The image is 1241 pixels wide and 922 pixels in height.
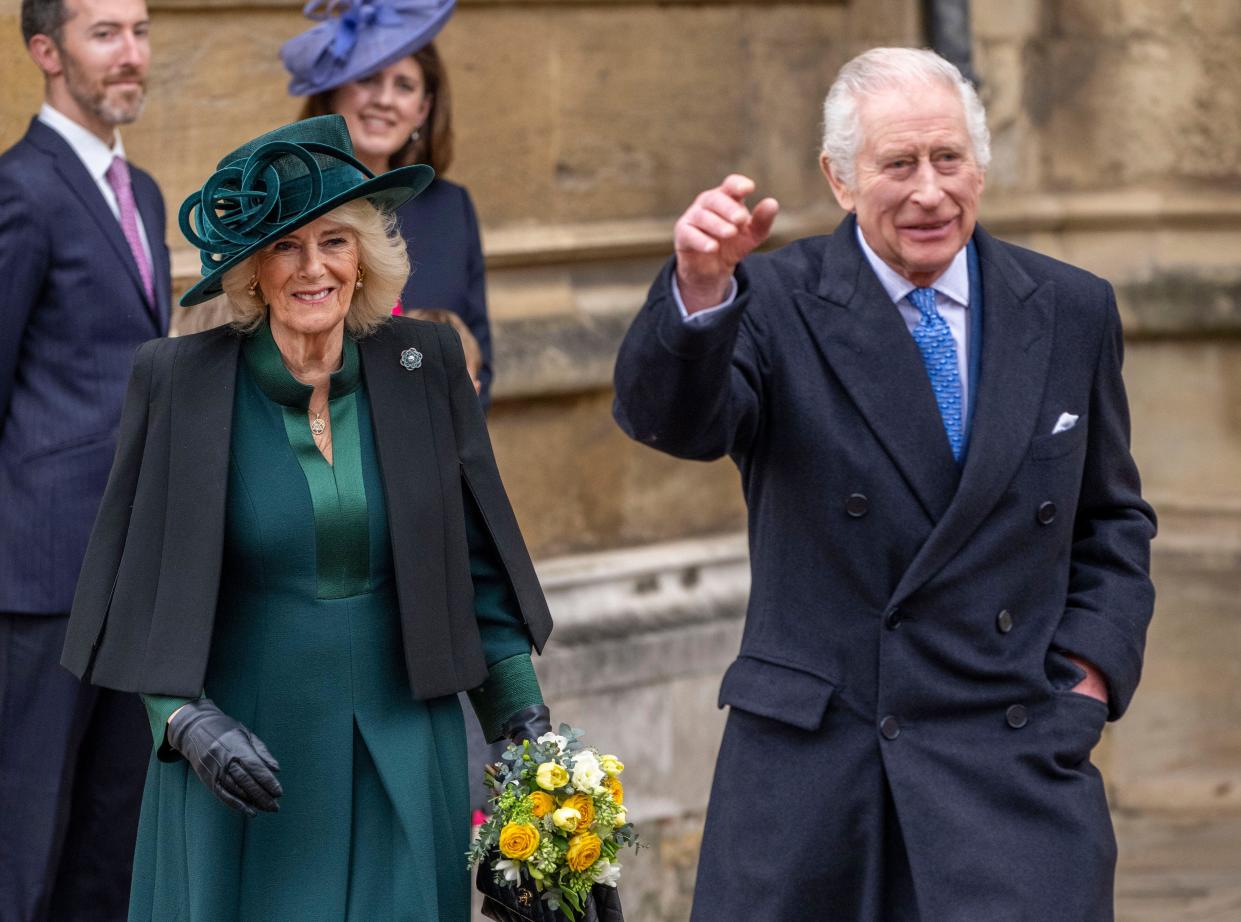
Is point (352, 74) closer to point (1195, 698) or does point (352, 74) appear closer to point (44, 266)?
point (44, 266)

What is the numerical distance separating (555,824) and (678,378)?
28.7 inches

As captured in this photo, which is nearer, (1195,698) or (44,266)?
(44,266)

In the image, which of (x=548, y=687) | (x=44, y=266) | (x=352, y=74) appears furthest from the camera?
(x=548, y=687)

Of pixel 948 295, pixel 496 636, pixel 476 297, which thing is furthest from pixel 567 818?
pixel 476 297

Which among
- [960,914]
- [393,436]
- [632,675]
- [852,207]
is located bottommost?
[632,675]

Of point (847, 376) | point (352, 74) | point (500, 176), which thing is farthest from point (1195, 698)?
point (847, 376)

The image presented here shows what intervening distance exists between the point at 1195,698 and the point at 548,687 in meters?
2.49

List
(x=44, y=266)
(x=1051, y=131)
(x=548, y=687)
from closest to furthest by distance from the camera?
(x=44, y=266) → (x=548, y=687) → (x=1051, y=131)

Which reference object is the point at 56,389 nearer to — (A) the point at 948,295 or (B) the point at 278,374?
(B) the point at 278,374

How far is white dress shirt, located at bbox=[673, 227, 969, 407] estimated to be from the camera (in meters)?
3.66

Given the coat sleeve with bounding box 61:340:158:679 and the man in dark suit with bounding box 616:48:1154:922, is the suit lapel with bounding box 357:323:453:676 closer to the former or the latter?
the coat sleeve with bounding box 61:340:158:679

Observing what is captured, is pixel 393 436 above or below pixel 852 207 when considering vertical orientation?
below

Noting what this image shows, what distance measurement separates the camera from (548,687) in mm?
6004

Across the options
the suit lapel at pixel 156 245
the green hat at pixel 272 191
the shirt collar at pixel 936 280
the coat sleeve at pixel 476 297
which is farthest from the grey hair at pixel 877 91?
the suit lapel at pixel 156 245
